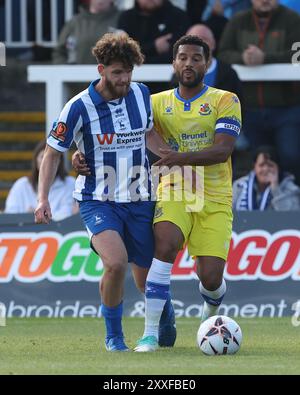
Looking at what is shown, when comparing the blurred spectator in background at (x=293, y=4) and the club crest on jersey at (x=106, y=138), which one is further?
the blurred spectator in background at (x=293, y=4)

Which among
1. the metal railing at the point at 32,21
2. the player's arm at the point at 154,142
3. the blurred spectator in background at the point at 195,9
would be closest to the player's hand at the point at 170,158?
the player's arm at the point at 154,142

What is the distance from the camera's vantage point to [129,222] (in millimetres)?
9414

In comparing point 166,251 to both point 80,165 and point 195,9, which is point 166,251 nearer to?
point 80,165

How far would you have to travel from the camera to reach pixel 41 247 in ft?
42.6

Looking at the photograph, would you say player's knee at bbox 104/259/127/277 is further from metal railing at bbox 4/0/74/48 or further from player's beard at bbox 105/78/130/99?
metal railing at bbox 4/0/74/48

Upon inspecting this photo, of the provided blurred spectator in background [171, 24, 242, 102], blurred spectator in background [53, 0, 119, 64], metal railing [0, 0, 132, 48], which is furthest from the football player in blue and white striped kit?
metal railing [0, 0, 132, 48]

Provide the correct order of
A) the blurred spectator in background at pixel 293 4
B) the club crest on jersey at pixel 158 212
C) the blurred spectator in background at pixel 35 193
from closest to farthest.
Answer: the club crest on jersey at pixel 158 212
the blurred spectator in background at pixel 35 193
the blurred spectator in background at pixel 293 4

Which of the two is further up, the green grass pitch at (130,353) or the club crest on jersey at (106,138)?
the club crest on jersey at (106,138)

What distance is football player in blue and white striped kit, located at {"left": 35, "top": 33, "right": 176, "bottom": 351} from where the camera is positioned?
919 cm

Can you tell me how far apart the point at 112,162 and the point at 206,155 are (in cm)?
71

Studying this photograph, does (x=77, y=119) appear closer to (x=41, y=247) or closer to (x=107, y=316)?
(x=107, y=316)

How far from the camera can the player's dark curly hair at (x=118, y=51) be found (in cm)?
917

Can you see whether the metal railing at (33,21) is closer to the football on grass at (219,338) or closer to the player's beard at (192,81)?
the player's beard at (192,81)
